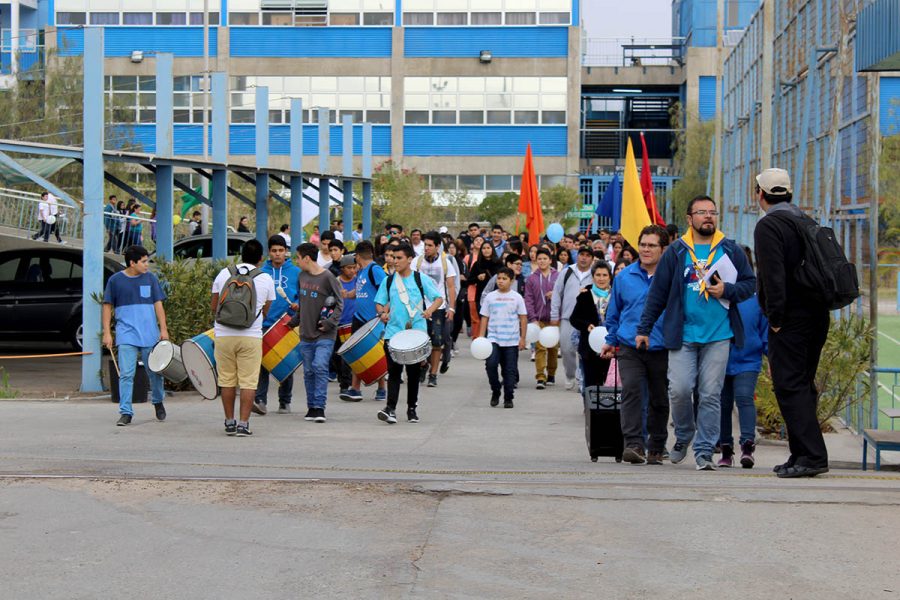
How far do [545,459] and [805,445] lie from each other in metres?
2.78

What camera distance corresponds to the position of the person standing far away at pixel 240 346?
12594 millimetres

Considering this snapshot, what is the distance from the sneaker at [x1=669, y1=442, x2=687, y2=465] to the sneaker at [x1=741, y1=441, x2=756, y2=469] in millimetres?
449

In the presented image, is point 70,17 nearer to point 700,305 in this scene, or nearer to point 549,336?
point 549,336

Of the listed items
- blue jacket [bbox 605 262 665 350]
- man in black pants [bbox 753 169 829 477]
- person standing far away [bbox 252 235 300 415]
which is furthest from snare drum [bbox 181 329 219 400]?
man in black pants [bbox 753 169 829 477]

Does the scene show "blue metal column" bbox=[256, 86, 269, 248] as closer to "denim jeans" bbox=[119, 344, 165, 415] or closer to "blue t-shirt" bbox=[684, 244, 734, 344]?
"denim jeans" bbox=[119, 344, 165, 415]

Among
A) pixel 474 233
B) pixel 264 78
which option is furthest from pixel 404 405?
pixel 264 78

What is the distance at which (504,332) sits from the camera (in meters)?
15.8

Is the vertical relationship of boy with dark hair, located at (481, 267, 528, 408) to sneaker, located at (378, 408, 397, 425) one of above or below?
above

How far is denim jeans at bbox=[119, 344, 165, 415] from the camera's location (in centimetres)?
1341

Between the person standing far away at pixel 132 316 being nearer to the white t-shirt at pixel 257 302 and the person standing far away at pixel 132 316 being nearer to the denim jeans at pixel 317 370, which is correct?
the white t-shirt at pixel 257 302

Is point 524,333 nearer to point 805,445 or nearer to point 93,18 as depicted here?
point 805,445

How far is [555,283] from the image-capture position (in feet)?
58.1

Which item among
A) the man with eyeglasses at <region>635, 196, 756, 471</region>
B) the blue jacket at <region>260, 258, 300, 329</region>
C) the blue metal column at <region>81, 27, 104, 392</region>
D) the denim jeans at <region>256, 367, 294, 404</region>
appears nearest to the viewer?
the man with eyeglasses at <region>635, 196, 756, 471</region>

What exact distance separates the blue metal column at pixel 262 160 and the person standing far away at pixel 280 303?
9300mm
